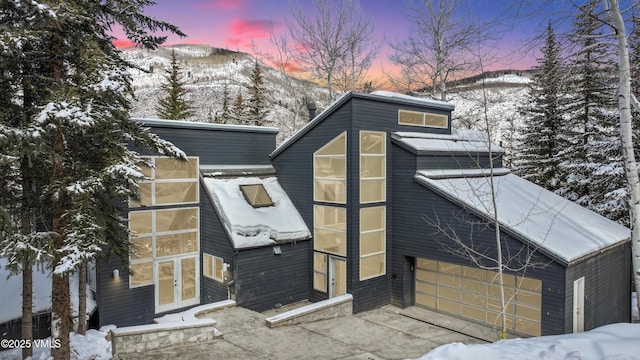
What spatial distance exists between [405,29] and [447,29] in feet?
7.40

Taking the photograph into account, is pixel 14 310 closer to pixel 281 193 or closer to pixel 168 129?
pixel 168 129

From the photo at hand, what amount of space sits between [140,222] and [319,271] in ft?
19.6

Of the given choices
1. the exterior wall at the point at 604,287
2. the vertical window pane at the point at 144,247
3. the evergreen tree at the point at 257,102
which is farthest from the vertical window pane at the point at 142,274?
the evergreen tree at the point at 257,102

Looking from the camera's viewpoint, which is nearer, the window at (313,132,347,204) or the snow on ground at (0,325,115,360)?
the snow on ground at (0,325,115,360)

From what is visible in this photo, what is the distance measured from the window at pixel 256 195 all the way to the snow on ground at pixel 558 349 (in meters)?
9.56

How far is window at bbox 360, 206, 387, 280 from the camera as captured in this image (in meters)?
13.0

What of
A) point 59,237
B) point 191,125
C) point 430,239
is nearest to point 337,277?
point 430,239

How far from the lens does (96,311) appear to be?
12031 mm

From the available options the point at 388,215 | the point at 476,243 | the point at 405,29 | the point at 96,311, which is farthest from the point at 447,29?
the point at 96,311

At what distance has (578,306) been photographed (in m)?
10.6

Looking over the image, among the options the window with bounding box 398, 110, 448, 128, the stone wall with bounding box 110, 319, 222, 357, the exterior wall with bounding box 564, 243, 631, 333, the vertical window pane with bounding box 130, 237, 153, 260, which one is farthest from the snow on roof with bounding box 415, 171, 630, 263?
the vertical window pane with bounding box 130, 237, 153, 260

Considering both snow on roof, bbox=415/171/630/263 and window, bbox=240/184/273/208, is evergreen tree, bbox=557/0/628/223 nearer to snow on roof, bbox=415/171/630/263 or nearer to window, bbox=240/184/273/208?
snow on roof, bbox=415/171/630/263

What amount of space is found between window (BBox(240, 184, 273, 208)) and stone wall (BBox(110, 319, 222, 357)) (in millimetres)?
5009

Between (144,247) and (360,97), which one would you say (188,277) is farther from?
(360,97)
